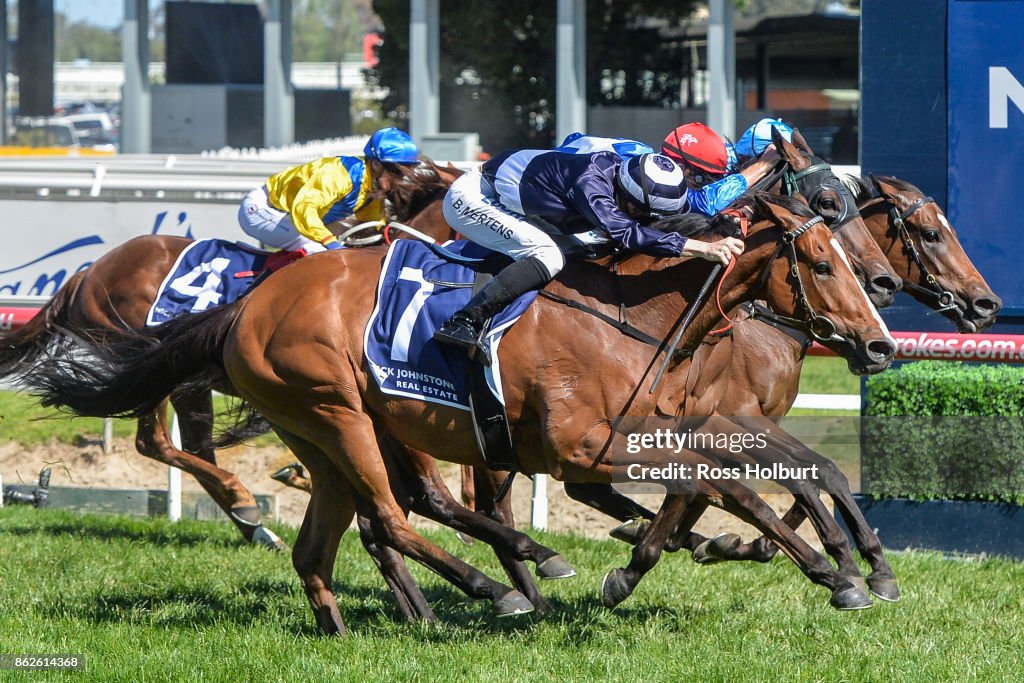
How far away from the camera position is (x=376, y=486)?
4758 millimetres

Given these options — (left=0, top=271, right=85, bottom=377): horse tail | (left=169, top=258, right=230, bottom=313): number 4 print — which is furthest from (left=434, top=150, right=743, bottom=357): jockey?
(left=0, top=271, right=85, bottom=377): horse tail

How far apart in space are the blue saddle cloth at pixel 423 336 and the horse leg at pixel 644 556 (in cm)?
91

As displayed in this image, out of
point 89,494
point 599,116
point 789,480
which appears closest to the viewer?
point 789,480

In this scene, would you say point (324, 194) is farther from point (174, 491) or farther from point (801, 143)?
point (801, 143)

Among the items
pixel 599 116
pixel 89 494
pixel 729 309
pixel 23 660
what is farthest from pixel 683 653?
pixel 599 116

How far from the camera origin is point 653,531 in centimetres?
502

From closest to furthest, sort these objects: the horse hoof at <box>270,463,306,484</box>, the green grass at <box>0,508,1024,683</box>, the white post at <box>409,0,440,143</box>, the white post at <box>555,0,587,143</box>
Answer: the green grass at <box>0,508,1024,683</box>, the horse hoof at <box>270,463,306,484</box>, the white post at <box>555,0,587,143</box>, the white post at <box>409,0,440,143</box>

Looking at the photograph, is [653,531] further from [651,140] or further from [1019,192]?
[651,140]

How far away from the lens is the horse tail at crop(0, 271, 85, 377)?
237 inches

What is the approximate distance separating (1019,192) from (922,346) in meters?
0.94

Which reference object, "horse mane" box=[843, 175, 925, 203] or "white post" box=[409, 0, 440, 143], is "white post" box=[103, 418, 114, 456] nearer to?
"horse mane" box=[843, 175, 925, 203]

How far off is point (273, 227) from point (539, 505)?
1950 mm

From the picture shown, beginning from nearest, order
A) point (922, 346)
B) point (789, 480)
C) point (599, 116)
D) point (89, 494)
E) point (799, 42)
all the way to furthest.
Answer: point (789, 480), point (922, 346), point (89, 494), point (599, 116), point (799, 42)

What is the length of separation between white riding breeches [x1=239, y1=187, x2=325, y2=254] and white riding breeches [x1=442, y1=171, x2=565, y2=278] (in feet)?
5.37
